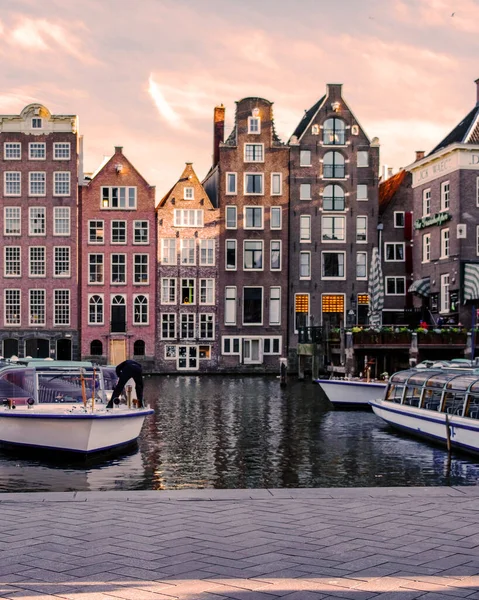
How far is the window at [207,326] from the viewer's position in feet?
229

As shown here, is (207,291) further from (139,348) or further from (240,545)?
(240,545)

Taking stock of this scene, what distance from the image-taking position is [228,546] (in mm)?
9922

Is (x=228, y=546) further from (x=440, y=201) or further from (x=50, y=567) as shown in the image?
(x=440, y=201)

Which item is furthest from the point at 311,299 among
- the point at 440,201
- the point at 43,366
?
the point at 43,366

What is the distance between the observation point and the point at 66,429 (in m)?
21.6

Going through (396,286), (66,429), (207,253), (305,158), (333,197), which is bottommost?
(66,429)

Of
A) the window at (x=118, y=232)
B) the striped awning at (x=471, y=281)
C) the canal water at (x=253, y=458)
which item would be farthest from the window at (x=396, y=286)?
the canal water at (x=253, y=458)

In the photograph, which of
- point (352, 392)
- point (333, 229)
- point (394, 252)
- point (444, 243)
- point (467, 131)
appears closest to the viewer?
point (352, 392)

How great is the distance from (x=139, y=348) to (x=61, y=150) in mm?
17215

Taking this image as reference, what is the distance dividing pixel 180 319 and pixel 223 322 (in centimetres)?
353

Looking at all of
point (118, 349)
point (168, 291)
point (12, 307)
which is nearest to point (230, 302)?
point (168, 291)

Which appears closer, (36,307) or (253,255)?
(36,307)

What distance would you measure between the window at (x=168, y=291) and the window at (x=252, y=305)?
583 centimetres

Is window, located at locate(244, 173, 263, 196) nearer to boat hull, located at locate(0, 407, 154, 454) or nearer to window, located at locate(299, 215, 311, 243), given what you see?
window, located at locate(299, 215, 311, 243)
